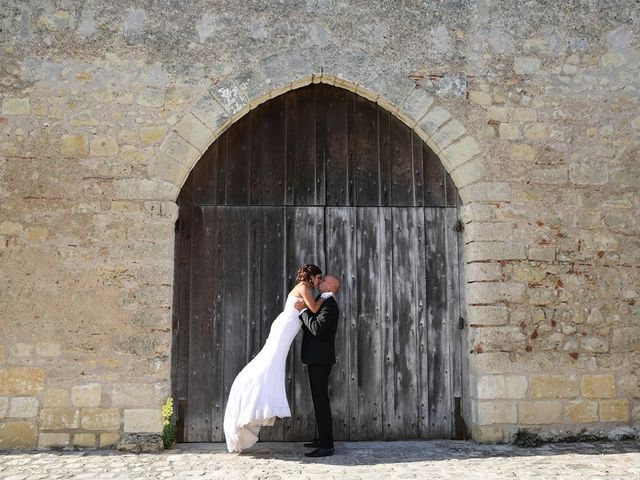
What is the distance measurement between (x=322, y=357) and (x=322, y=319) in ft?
0.89

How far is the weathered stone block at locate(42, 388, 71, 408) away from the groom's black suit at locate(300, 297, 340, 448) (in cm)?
175

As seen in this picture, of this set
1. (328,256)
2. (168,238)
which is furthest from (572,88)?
(168,238)

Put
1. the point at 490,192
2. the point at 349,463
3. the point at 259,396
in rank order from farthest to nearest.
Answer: the point at 490,192 < the point at 259,396 < the point at 349,463

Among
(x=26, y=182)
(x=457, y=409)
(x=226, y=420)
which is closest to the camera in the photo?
(x=226, y=420)

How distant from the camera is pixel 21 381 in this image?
4676mm

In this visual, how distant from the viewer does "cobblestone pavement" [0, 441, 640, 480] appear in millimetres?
4004

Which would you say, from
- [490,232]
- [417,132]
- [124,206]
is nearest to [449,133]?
[417,132]

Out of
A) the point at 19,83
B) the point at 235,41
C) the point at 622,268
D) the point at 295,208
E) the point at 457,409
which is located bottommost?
the point at 457,409

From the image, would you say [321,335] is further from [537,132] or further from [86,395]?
[537,132]

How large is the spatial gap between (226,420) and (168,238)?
4.69 ft

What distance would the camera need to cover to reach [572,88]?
5.28 m

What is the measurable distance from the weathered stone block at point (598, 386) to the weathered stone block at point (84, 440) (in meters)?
3.70

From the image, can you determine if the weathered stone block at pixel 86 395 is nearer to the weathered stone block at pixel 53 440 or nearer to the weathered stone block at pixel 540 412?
the weathered stone block at pixel 53 440

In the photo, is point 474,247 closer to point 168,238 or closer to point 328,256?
point 328,256
